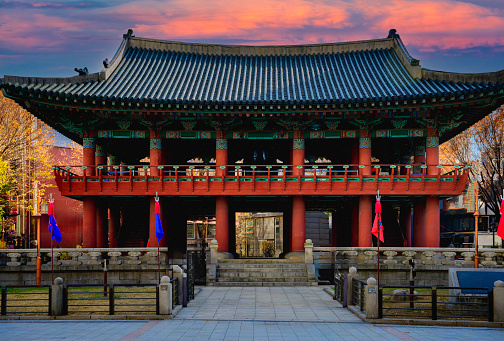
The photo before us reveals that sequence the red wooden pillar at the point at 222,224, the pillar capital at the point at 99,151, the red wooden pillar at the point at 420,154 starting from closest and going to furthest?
the red wooden pillar at the point at 222,224 < the pillar capital at the point at 99,151 < the red wooden pillar at the point at 420,154

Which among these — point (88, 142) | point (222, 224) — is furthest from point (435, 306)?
point (88, 142)

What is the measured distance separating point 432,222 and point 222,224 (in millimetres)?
12040

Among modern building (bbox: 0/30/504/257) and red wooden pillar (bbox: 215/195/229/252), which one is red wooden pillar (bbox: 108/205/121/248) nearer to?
modern building (bbox: 0/30/504/257)

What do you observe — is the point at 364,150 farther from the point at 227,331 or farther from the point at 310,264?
the point at 227,331

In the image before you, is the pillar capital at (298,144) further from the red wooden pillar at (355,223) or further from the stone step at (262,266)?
the stone step at (262,266)

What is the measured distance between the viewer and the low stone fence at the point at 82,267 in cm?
→ 2439

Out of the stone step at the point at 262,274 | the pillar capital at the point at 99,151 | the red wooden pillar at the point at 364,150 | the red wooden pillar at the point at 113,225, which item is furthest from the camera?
the red wooden pillar at the point at 113,225

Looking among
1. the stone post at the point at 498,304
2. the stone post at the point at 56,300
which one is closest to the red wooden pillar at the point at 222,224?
the stone post at the point at 56,300

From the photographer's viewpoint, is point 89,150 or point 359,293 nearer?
point 359,293

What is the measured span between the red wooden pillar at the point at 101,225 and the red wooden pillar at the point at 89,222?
17.3 inches

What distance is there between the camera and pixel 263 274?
2483 cm

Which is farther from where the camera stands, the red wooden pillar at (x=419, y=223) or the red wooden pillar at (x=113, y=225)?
the red wooden pillar at (x=113, y=225)

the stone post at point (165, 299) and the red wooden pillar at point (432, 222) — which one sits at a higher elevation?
the red wooden pillar at point (432, 222)

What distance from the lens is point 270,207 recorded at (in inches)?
1366
